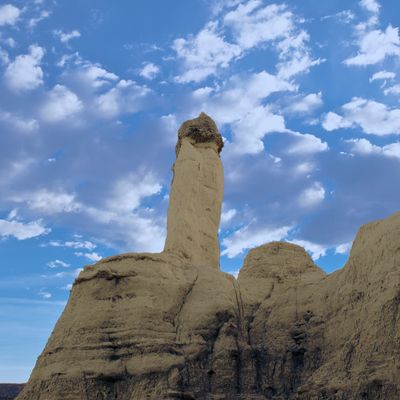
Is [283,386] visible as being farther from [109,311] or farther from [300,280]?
[109,311]

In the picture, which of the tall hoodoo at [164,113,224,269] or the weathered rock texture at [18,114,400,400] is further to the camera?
the tall hoodoo at [164,113,224,269]

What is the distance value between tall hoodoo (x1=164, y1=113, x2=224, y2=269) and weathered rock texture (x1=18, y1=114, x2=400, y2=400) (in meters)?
1.27

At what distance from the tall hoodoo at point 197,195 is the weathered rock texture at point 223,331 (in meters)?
1.27

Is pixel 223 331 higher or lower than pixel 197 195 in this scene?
lower

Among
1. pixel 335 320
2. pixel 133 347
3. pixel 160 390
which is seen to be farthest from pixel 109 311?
pixel 335 320

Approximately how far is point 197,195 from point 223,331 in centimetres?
680

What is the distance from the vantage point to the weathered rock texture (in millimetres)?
16438

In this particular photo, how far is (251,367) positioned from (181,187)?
8.07m

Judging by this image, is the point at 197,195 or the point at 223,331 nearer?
the point at 223,331

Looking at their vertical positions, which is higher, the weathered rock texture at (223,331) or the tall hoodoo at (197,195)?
the tall hoodoo at (197,195)

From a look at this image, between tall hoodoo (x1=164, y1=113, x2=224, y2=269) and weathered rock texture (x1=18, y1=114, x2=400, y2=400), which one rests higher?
tall hoodoo (x1=164, y1=113, x2=224, y2=269)

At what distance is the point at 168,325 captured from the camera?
19.4 meters

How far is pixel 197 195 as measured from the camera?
2477 cm

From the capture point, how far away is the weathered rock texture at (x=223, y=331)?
16.4 m
